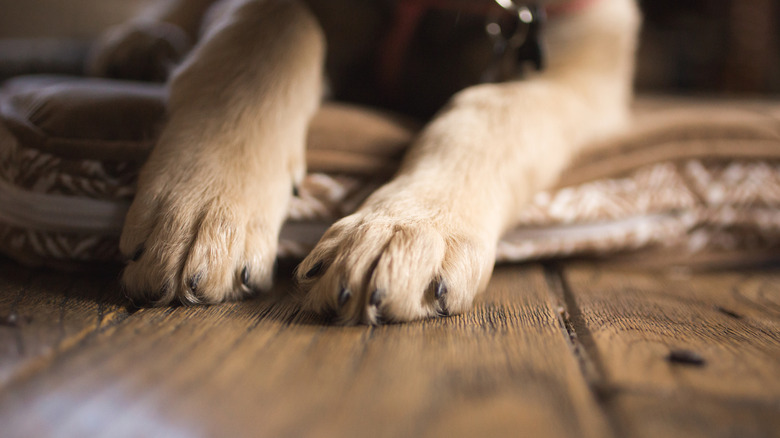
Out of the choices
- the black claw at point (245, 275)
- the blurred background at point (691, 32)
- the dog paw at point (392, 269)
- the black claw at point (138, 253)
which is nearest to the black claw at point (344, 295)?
the dog paw at point (392, 269)

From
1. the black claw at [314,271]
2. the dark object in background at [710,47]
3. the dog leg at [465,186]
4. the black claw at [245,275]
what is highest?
the dark object in background at [710,47]

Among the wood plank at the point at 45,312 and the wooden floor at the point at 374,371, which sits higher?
the wooden floor at the point at 374,371

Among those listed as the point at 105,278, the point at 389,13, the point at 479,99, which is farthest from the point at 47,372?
the point at 389,13

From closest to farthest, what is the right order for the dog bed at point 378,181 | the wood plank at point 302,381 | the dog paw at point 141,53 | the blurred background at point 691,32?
the wood plank at point 302,381 < the dog bed at point 378,181 < the dog paw at point 141,53 < the blurred background at point 691,32

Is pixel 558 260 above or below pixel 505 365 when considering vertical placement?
below

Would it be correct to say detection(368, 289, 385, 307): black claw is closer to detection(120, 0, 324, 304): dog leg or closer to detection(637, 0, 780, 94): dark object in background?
detection(120, 0, 324, 304): dog leg

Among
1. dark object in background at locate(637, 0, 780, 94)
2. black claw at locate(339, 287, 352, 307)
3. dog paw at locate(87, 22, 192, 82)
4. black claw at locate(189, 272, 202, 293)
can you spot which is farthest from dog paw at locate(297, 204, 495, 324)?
dark object in background at locate(637, 0, 780, 94)

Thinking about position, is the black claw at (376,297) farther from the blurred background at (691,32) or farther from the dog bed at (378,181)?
the blurred background at (691,32)

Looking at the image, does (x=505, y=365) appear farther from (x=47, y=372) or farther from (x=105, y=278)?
(x=105, y=278)
